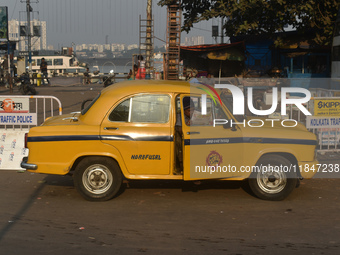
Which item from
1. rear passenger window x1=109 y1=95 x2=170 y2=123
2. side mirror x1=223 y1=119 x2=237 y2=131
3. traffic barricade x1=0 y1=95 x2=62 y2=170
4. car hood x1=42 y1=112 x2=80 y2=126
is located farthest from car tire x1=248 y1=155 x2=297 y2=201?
traffic barricade x1=0 y1=95 x2=62 y2=170

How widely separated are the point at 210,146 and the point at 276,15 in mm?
17296

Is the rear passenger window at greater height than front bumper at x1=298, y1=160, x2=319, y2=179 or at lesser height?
greater

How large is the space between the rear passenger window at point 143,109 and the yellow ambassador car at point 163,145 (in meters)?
0.02

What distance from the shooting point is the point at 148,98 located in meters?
7.96

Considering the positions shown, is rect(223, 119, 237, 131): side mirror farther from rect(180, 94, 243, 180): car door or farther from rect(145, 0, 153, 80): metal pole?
rect(145, 0, 153, 80): metal pole

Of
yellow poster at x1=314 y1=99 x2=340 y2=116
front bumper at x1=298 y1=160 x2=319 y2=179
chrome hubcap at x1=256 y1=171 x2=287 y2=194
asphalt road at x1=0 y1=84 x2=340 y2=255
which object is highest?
yellow poster at x1=314 y1=99 x2=340 y2=116

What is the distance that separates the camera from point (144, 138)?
7.81 m

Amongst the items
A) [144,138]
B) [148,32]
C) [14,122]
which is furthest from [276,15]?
[148,32]

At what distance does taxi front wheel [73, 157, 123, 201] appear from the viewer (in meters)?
7.83

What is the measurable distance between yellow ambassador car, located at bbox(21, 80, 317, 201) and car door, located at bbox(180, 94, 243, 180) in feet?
0.05

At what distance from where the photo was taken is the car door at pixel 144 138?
307 inches

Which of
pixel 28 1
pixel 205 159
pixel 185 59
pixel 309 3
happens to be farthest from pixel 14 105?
pixel 28 1

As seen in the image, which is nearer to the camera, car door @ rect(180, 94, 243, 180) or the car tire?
car door @ rect(180, 94, 243, 180)

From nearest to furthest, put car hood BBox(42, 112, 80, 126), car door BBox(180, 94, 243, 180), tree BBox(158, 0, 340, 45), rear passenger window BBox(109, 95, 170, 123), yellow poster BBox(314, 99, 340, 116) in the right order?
car door BBox(180, 94, 243, 180) → rear passenger window BBox(109, 95, 170, 123) → car hood BBox(42, 112, 80, 126) → yellow poster BBox(314, 99, 340, 116) → tree BBox(158, 0, 340, 45)
